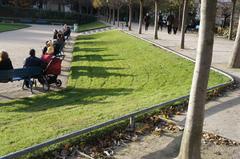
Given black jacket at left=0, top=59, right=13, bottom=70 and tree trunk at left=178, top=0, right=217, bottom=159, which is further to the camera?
black jacket at left=0, top=59, right=13, bottom=70

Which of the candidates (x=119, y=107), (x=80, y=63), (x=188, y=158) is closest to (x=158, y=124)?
(x=119, y=107)

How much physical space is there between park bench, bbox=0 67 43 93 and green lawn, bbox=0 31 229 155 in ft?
2.97

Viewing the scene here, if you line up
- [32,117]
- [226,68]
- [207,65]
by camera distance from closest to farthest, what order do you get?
[207,65], [32,117], [226,68]

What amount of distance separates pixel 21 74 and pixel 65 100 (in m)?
1.87

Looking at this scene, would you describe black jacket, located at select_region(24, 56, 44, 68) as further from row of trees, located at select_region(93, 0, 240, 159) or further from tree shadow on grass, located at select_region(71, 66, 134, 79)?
row of trees, located at select_region(93, 0, 240, 159)

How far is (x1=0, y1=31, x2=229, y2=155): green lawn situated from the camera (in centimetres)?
751

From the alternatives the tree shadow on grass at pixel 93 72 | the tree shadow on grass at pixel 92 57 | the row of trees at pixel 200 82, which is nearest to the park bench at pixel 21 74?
the tree shadow on grass at pixel 93 72

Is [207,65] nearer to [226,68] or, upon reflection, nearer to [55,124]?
[55,124]

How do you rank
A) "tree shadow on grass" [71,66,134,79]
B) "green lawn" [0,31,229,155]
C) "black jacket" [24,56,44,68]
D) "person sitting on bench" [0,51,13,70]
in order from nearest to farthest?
"green lawn" [0,31,229,155] → "person sitting on bench" [0,51,13,70] → "black jacket" [24,56,44,68] → "tree shadow on grass" [71,66,134,79]

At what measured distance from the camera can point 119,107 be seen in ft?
29.7

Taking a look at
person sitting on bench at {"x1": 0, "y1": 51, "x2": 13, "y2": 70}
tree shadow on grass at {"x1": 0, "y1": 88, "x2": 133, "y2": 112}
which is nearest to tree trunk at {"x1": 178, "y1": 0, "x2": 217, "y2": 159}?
tree shadow on grass at {"x1": 0, "y1": 88, "x2": 133, "y2": 112}

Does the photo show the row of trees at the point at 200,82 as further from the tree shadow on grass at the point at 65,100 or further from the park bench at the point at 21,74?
the park bench at the point at 21,74

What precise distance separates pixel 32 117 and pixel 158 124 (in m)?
2.76

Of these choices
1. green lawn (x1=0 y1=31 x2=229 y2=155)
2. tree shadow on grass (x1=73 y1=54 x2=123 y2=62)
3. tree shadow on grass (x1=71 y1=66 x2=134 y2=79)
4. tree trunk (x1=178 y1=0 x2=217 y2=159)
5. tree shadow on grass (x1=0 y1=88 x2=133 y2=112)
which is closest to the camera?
tree trunk (x1=178 y1=0 x2=217 y2=159)
